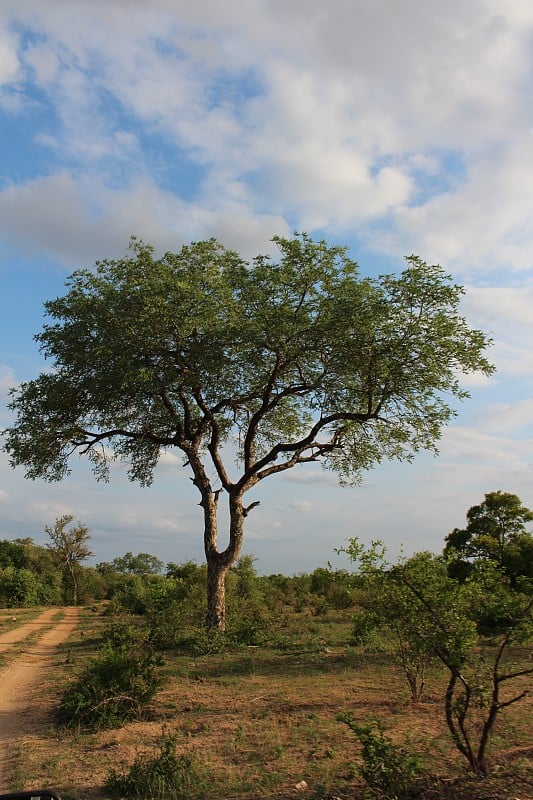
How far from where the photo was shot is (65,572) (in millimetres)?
44781

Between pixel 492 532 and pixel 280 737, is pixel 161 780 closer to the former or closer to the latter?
pixel 280 737

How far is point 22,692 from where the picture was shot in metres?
12.0

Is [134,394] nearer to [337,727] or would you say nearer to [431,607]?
[337,727]

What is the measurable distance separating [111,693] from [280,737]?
2.94 metres

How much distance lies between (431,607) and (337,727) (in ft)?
10.4

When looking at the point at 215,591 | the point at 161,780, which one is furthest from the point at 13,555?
the point at 161,780

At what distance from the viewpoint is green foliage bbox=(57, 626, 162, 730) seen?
9117mm

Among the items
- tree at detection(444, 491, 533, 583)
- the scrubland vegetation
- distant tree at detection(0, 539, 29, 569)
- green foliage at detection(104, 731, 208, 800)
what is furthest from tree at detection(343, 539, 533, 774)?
distant tree at detection(0, 539, 29, 569)

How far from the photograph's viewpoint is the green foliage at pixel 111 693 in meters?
9.12

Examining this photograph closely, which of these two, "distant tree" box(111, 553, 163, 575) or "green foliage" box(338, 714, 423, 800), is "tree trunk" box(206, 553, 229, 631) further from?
"distant tree" box(111, 553, 163, 575)

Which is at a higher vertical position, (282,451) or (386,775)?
(282,451)

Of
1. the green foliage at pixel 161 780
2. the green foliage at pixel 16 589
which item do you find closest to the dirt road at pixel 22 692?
the green foliage at pixel 161 780

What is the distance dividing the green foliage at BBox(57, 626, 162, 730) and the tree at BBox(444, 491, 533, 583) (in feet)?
32.5

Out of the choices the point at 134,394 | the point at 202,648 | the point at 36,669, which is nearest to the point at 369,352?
the point at 134,394
